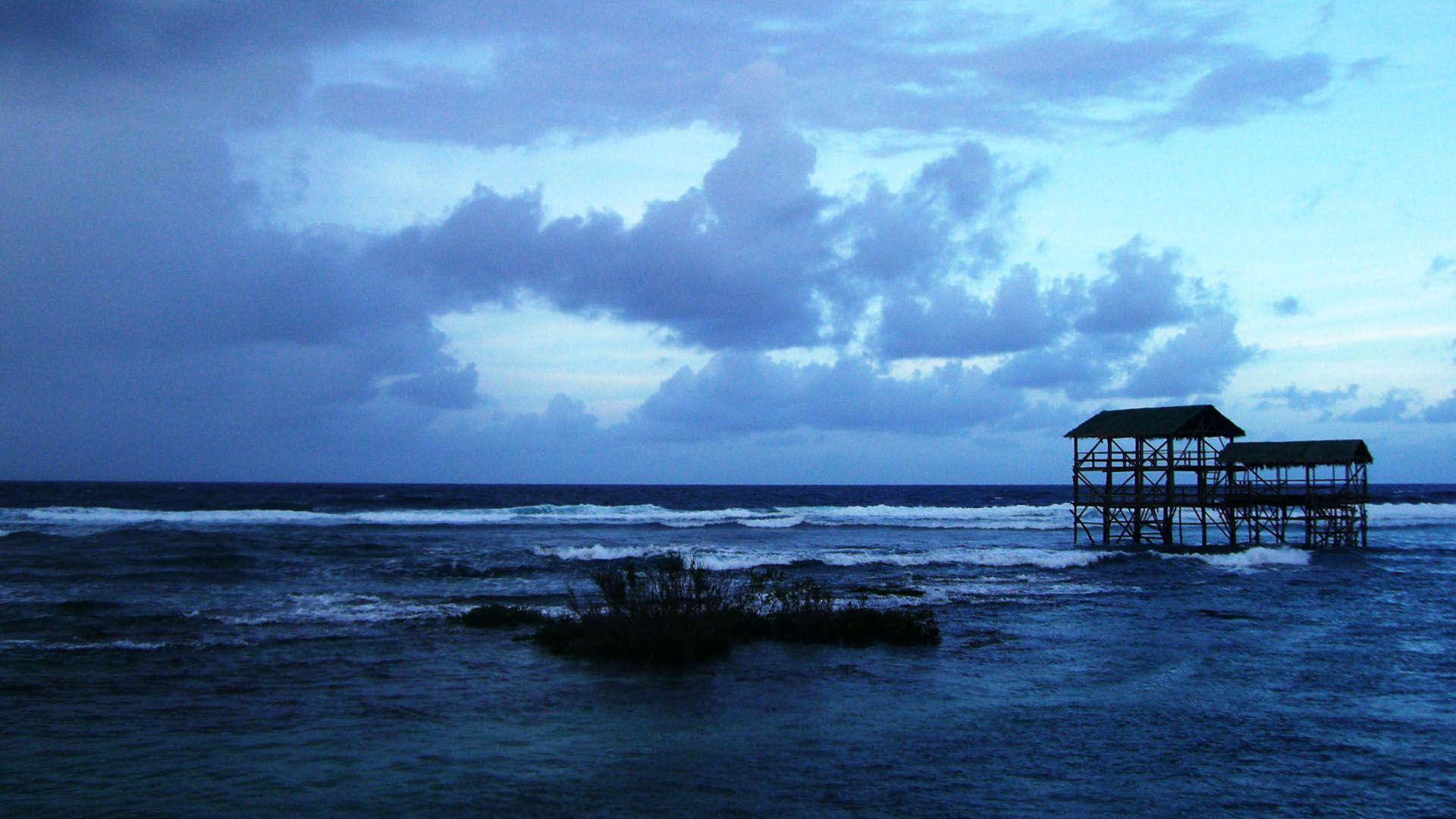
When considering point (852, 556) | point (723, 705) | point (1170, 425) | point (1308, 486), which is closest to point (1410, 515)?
point (1308, 486)

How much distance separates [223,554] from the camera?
29406 millimetres

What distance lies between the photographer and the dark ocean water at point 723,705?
839 cm

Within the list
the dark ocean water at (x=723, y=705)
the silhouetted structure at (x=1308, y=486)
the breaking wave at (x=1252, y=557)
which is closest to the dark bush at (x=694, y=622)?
the dark ocean water at (x=723, y=705)

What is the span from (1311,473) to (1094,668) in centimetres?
3380

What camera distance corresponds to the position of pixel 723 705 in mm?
11602

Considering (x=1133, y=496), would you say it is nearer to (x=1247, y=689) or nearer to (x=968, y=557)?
(x=968, y=557)

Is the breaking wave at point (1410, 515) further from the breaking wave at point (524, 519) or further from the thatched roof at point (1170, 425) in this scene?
the thatched roof at point (1170, 425)

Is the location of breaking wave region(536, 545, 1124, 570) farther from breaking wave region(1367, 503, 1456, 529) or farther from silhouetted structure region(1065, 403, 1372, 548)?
breaking wave region(1367, 503, 1456, 529)

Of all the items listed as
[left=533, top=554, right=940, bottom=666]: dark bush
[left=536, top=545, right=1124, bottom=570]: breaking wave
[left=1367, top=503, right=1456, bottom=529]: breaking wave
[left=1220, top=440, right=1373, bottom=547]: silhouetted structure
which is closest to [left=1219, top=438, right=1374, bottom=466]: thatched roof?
[left=1220, top=440, right=1373, bottom=547]: silhouetted structure

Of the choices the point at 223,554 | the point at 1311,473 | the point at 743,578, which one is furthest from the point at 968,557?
the point at 223,554

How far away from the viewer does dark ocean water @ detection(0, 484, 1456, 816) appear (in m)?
8.39

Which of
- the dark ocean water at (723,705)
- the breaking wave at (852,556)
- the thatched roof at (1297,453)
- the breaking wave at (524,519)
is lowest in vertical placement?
the breaking wave at (524,519)

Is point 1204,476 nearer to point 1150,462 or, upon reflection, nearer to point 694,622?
point 1150,462

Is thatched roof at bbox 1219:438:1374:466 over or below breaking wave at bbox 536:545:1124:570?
over
